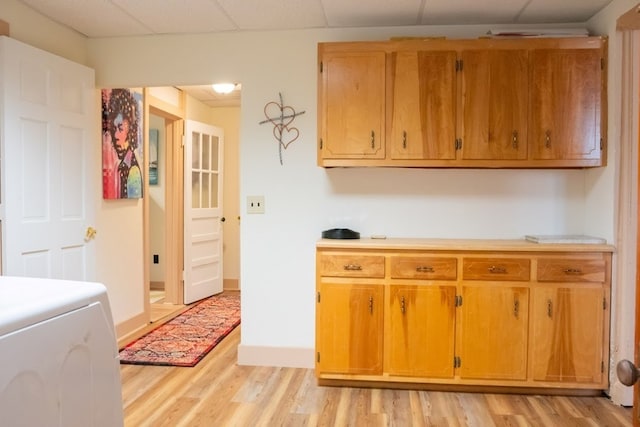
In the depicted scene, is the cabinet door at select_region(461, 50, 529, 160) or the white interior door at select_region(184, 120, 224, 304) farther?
the white interior door at select_region(184, 120, 224, 304)

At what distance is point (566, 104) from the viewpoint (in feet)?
8.61

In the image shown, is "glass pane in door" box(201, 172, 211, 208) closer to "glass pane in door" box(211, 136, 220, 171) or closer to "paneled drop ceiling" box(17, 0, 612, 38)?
"glass pane in door" box(211, 136, 220, 171)

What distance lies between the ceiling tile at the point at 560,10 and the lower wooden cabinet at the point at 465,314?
A: 4.71ft

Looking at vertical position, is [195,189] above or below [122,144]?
below

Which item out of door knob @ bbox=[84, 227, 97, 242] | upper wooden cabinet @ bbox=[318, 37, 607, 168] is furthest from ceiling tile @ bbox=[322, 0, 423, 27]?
door knob @ bbox=[84, 227, 97, 242]

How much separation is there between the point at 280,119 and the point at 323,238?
891mm

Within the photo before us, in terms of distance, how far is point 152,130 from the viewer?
5438 millimetres

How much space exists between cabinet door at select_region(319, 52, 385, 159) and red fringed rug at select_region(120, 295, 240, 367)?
5.95 ft

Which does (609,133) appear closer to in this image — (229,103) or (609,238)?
(609,238)

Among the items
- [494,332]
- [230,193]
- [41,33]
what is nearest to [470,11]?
[494,332]

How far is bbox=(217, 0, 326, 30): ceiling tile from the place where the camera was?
2602 mm

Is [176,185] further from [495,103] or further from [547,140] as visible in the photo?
[547,140]

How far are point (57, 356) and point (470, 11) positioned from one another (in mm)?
2799

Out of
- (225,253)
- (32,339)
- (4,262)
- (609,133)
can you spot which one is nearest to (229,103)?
(225,253)
